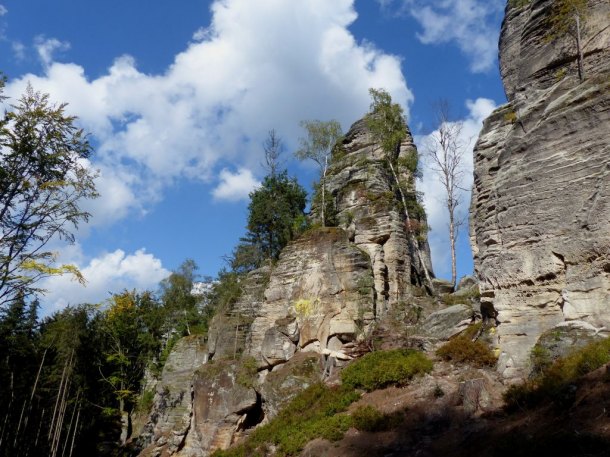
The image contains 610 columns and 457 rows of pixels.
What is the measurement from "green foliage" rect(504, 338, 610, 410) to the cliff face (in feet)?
3.20

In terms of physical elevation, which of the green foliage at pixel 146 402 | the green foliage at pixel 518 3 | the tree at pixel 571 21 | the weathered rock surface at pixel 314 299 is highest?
the green foliage at pixel 518 3

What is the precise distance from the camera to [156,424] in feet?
90.0

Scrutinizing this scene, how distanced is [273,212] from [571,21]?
21896mm

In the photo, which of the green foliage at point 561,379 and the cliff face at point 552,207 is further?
the cliff face at point 552,207

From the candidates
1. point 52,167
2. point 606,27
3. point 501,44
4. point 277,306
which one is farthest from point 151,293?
point 606,27

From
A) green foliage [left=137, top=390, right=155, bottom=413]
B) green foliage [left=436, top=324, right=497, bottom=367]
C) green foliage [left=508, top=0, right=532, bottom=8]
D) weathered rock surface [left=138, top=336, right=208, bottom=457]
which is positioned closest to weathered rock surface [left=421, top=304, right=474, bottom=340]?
green foliage [left=436, top=324, right=497, bottom=367]

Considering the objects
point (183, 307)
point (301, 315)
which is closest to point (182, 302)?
point (183, 307)

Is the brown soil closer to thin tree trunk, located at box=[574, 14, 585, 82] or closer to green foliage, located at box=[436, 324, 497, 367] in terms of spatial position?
green foliage, located at box=[436, 324, 497, 367]

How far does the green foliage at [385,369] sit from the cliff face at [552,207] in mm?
2903

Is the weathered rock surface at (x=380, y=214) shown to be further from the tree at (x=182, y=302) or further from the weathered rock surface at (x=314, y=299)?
the tree at (x=182, y=302)

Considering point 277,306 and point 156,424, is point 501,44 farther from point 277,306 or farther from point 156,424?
point 156,424

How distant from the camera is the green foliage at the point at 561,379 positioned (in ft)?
29.9

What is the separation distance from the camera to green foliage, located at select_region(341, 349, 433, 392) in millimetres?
14766

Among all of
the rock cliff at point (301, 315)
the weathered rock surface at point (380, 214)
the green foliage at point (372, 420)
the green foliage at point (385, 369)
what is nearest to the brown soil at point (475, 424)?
the green foliage at point (372, 420)
